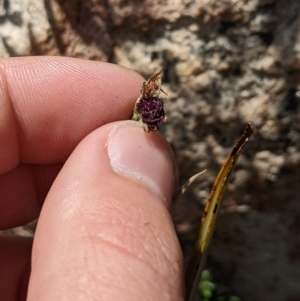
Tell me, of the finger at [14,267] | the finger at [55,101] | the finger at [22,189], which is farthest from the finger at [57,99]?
the finger at [14,267]

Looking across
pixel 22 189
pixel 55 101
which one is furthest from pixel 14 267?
pixel 55 101

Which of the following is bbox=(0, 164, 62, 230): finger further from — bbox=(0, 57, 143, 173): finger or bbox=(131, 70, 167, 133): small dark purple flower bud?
bbox=(131, 70, 167, 133): small dark purple flower bud

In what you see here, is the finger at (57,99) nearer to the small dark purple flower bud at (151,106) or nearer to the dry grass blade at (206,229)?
the small dark purple flower bud at (151,106)

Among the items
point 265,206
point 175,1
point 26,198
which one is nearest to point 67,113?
point 26,198

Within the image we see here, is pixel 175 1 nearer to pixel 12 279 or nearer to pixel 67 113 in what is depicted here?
pixel 67 113

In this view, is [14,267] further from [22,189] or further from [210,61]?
[210,61]

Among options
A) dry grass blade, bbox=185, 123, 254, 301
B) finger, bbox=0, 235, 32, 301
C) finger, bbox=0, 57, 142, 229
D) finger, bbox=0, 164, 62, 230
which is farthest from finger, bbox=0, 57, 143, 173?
dry grass blade, bbox=185, 123, 254, 301

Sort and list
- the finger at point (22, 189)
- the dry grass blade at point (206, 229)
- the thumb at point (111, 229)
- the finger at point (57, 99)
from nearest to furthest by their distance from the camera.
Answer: the thumb at point (111, 229) → the dry grass blade at point (206, 229) → the finger at point (57, 99) → the finger at point (22, 189)
